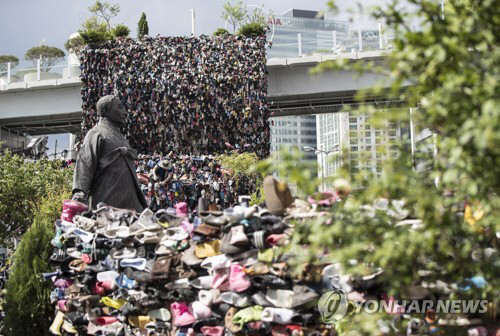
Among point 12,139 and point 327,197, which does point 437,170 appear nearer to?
point 327,197

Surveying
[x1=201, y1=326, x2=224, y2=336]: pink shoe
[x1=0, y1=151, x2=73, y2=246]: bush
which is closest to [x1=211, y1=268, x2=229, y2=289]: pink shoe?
[x1=201, y1=326, x2=224, y2=336]: pink shoe

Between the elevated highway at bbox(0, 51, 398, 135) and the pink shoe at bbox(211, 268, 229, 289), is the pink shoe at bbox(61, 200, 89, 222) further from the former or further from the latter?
the elevated highway at bbox(0, 51, 398, 135)

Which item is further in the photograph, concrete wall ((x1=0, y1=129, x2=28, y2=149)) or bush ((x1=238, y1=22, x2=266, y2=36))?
concrete wall ((x1=0, y1=129, x2=28, y2=149))

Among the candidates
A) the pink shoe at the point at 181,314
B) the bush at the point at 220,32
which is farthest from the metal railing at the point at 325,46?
the pink shoe at the point at 181,314

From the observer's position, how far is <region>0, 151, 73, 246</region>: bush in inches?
921

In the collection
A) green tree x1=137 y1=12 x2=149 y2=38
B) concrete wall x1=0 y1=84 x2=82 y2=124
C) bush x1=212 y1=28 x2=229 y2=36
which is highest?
green tree x1=137 y1=12 x2=149 y2=38

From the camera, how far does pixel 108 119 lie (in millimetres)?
9016

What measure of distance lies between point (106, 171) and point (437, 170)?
18.5ft

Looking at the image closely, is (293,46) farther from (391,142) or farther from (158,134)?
(391,142)

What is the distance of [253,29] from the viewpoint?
84.4 ft

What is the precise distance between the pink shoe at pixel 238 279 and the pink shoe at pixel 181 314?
0.56m

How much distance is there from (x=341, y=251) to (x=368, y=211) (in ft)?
1.61

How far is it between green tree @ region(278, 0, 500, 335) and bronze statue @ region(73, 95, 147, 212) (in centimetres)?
509

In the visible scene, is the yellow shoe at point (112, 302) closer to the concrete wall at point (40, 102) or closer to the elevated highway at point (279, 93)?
the elevated highway at point (279, 93)
